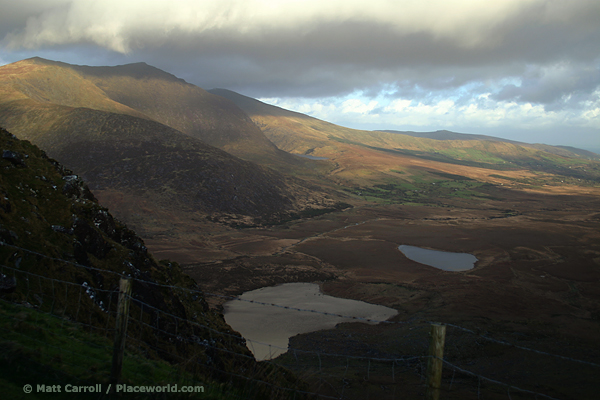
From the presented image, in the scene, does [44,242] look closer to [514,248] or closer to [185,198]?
[514,248]

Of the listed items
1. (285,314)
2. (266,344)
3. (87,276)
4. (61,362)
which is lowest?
(285,314)

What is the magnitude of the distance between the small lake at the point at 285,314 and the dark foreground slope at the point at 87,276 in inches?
489

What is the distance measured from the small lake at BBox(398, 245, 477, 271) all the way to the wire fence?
26968mm

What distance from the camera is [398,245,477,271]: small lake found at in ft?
175

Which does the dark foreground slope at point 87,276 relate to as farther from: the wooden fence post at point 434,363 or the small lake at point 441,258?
the small lake at point 441,258

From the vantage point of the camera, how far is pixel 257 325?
103 ft

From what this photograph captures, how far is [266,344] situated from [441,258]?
156 feet

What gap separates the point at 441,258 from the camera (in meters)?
58.4

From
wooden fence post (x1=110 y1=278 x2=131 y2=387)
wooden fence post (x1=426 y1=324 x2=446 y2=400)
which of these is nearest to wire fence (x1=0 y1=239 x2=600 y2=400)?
wooden fence post (x1=110 y1=278 x2=131 y2=387)

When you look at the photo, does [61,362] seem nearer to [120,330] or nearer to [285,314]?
[120,330]

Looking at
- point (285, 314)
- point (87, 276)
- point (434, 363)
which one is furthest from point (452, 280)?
point (434, 363)

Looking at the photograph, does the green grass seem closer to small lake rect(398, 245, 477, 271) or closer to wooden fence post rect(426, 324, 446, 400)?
wooden fence post rect(426, 324, 446, 400)

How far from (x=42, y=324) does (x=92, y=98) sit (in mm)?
158438

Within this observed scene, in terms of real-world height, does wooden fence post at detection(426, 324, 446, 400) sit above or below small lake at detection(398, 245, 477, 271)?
above
